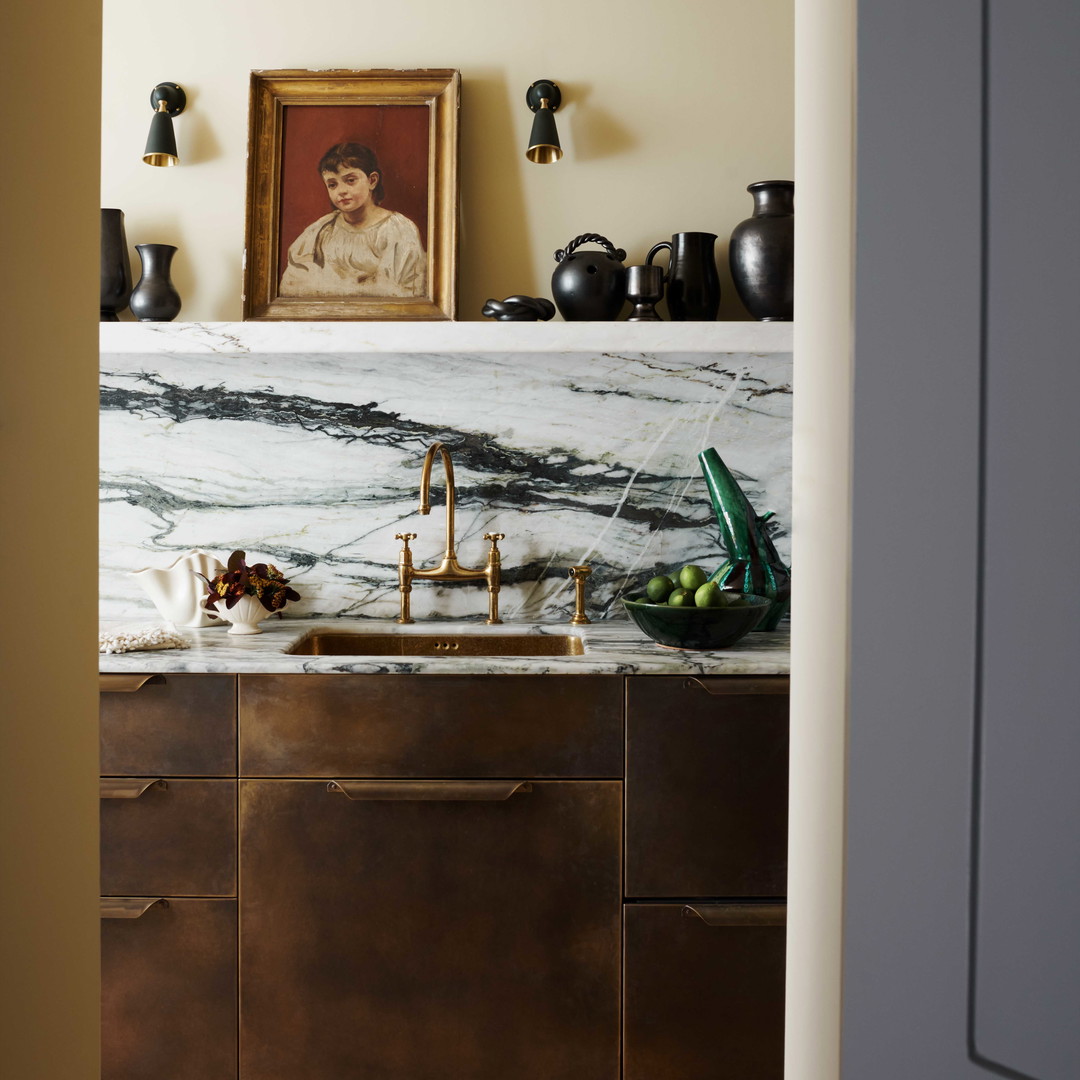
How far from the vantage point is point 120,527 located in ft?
8.02

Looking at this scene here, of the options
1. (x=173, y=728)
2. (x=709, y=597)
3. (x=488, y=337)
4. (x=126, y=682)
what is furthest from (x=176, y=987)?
(x=488, y=337)

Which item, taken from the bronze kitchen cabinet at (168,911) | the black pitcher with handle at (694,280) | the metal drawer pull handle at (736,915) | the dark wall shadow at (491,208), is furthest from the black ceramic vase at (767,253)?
the bronze kitchen cabinet at (168,911)

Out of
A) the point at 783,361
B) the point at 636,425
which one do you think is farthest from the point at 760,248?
the point at 636,425

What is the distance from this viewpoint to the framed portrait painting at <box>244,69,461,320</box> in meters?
2.33

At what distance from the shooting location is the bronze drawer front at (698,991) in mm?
1830

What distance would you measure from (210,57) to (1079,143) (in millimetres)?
2494

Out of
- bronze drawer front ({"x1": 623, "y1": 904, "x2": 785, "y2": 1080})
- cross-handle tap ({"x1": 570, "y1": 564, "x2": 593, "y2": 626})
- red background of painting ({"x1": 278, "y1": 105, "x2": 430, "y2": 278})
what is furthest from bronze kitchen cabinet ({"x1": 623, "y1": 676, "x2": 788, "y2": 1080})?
red background of painting ({"x1": 278, "y1": 105, "x2": 430, "y2": 278})

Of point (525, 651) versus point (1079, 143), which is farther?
point (525, 651)

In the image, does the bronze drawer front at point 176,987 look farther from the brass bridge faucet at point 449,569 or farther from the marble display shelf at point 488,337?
the marble display shelf at point 488,337

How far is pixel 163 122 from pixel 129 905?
1.83 metres

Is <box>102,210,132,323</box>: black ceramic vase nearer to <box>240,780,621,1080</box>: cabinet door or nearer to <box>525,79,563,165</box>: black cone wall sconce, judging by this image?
<box>525,79,563,165</box>: black cone wall sconce

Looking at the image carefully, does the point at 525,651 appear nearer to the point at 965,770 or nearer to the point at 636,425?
the point at 636,425

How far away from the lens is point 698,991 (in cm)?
183

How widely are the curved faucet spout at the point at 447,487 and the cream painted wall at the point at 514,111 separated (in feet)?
1.54
